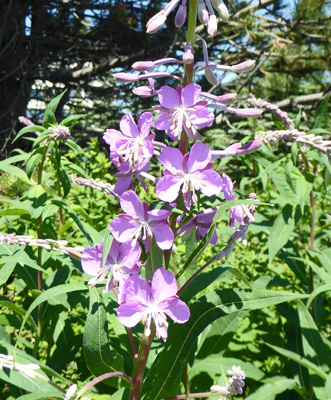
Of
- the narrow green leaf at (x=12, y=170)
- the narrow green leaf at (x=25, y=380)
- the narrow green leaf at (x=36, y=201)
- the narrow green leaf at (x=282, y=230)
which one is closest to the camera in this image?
the narrow green leaf at (x=25, y=380)

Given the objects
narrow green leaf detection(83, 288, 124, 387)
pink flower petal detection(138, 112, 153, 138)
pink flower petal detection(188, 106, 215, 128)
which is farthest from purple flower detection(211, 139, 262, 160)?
narrow green leaf detection(83, 288, 124, 387)

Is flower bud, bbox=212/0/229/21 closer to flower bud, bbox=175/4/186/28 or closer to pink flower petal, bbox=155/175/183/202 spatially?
flower bud, bbox=175/4/186/28

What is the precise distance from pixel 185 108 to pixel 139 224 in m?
0.36

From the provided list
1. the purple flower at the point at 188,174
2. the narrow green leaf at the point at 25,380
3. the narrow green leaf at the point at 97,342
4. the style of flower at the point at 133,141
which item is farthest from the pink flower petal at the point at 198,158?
the narrow green leaf at the point at 25,380

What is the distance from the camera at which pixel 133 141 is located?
128cm

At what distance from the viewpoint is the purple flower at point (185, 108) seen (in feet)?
4.04

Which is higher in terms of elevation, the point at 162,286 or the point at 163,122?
the point at 163,122

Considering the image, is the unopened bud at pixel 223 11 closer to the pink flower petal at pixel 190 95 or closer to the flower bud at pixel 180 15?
the flower bud at pixel 180 15

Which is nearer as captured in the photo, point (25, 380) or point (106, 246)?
point (106, 246)

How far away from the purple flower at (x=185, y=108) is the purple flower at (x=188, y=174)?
59 mm

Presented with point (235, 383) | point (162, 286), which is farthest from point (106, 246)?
point (235, 383)

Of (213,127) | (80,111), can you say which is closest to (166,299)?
(213,127)

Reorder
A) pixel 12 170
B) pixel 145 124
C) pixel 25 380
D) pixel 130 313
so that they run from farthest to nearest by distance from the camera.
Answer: pixel 12 170 < pixel 25 380 < pixel 145 124 < pixel 130 313

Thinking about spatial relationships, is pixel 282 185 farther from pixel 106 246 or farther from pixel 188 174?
pixel 106 246
